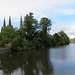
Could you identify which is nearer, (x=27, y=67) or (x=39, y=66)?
(x=27, y=67)

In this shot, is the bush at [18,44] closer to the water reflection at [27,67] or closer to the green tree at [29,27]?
the green tree at [29,27]

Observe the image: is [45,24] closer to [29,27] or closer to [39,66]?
[29,27]

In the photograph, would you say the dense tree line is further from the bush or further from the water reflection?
the water reflection

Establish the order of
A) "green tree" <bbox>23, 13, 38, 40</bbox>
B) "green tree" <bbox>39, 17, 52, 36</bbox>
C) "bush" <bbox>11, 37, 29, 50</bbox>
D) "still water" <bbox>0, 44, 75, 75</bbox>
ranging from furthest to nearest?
"green tree" <bbox>39, 17, 52, 36</bbox> < "green tree" <bbox>23, 13, 38, 40</bbox> < "bush" <bbox>11, 37, 29, 50</bbox> < "still water" <bbox>0, 44, 75, 75</bbox>

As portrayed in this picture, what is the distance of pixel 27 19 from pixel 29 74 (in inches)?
1417

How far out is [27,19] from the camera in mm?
42031

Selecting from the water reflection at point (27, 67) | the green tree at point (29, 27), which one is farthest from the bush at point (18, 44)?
the water reflection at point (27, 67)

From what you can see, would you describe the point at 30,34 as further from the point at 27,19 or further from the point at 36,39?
the point at 27,19

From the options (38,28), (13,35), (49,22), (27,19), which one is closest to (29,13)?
(27,19)

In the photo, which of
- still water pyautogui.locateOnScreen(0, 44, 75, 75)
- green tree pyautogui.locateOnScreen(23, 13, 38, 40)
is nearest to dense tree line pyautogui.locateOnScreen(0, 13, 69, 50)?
green tree pyautogui.locateOnScreen(23, 13, 38, 40)

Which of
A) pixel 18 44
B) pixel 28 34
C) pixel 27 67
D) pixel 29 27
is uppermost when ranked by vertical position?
pixel 29 27

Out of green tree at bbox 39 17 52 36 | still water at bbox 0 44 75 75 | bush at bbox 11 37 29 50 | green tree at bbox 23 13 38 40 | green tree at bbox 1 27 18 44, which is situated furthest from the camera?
green tree at bbox 39 17 52 36

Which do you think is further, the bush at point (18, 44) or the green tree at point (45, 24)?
the green tree at point (45, 24)

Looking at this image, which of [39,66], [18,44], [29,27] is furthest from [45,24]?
[39,66]
